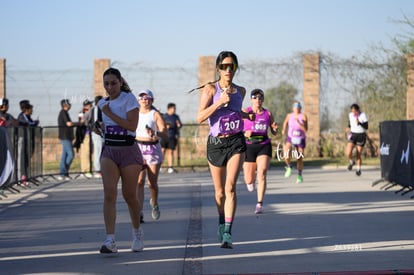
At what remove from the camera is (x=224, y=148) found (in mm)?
10500

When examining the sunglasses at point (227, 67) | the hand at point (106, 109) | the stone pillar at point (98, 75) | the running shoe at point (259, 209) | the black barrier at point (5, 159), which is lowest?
the running shoe at point (259, 209)

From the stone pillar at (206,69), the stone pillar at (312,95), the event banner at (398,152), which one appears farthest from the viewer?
the stone pillar at (312,95)

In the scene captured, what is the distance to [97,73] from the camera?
29.8 meters

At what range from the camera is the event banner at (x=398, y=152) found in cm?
1686

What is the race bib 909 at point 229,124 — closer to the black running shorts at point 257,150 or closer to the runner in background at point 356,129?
the black running shorts at point 257,150

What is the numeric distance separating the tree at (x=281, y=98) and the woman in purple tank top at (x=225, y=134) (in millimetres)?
19680

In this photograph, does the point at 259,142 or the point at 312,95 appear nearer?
the point at 259,142

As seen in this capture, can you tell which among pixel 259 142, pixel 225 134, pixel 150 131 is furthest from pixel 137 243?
pixel 259 142

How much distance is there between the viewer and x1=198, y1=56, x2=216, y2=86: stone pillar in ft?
97.9

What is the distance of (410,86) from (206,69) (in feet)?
20.9

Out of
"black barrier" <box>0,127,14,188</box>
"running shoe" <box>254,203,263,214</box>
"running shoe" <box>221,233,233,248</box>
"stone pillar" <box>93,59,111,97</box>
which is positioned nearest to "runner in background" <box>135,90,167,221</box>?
"running shoe" <box>254,203,263,214</box>

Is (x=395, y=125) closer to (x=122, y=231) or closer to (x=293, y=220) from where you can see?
(x=293, y=220)

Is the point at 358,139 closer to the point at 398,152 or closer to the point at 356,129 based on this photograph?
the point at 356,129

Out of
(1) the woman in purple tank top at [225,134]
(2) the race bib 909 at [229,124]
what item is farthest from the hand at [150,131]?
(2) the race bib 909 at [229,124]
